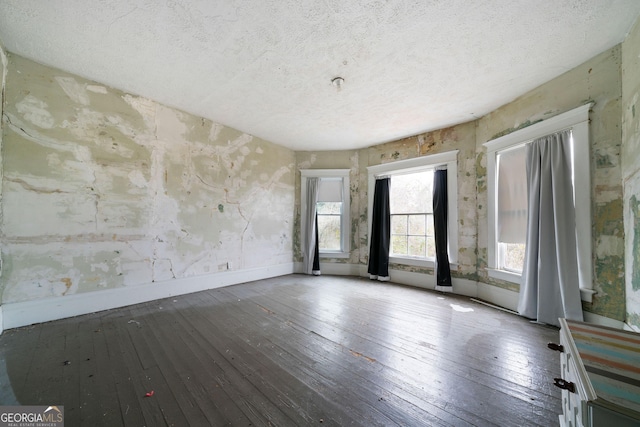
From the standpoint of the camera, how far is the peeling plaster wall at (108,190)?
2.45 m

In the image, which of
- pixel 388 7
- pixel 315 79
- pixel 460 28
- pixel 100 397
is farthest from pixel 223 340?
pixel 460 28

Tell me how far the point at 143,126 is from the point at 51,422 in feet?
10.6

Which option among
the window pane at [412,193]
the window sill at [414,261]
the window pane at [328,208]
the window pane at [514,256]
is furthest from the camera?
the window pane at [328,208]

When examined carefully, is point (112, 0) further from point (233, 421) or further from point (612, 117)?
point (612, 117)

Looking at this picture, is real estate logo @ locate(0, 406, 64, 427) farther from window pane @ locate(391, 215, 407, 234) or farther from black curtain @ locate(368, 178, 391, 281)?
window pane @ locate(391, 215, 407, 234)

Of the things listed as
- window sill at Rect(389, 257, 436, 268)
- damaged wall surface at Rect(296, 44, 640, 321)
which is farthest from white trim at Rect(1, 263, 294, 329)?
damaged wall surface at Rect(296, 44, 640, 321)

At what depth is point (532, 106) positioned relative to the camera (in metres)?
2.89

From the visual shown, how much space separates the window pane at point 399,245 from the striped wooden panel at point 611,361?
Result: 3562 mm

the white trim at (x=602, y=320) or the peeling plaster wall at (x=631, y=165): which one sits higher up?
the peeling plaster wall at (x=631, y=165)

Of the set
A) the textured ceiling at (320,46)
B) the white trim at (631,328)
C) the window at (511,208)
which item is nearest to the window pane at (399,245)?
the window at (511,208)

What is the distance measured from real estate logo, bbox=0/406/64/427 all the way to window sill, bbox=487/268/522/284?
4370mm

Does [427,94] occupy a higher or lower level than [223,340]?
higher

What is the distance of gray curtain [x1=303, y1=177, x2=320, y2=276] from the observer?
511cm

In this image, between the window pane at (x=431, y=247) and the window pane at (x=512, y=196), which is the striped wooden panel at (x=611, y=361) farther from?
the window pane at (x=431, y=247)
